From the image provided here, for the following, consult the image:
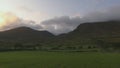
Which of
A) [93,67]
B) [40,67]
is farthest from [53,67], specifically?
[93,67]

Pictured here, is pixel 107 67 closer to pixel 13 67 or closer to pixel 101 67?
pixel 101 67

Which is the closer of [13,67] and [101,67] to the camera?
[101,67]

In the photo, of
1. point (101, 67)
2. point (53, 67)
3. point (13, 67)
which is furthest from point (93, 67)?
point (13, 67)

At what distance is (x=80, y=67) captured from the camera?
33094 mm

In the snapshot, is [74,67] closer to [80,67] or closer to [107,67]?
[80,67]

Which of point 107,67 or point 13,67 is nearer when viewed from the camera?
point 107,67

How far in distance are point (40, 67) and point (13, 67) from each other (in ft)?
15.2

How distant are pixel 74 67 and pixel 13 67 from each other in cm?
922

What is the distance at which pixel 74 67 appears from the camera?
3334 cm

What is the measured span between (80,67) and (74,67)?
863 millimetres

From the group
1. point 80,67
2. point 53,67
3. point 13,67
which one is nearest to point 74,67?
point 80,67

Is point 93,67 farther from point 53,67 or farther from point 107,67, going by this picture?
point 53,67

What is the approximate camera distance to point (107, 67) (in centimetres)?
3216

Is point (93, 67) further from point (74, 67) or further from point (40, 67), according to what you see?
point (40, 67)
